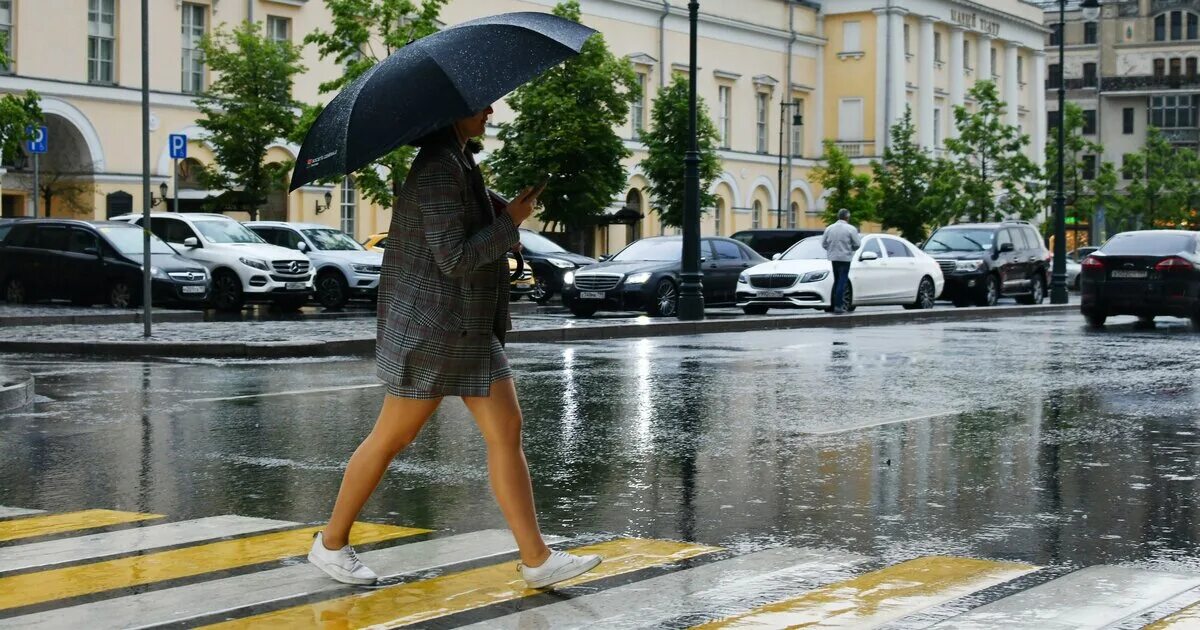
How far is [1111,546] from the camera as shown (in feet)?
23.7

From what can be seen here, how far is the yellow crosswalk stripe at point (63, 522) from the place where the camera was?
7.50 meters

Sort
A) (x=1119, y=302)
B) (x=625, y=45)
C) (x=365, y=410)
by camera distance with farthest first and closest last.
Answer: (x=625, y=45) → (x=1119, y=302) → (x=365, y=410)

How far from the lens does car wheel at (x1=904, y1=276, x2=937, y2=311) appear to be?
33.0 m

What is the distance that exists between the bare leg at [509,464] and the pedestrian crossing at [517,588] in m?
0.17

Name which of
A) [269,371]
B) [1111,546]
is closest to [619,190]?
[269,371]

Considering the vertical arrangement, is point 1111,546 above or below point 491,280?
below

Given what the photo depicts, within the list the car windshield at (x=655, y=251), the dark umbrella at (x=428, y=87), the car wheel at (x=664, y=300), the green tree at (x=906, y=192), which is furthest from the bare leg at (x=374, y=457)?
the green tree at (x=906, y=192)

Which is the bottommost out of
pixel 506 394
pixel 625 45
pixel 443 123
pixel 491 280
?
pixel 506 394

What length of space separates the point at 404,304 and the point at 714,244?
2619cm

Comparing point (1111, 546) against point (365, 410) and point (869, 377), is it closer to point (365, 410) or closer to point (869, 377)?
point (365, 410)

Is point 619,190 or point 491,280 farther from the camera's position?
point 619,190

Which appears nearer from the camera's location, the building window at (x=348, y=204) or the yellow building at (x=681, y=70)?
the yellow building at (x=681, y=70)

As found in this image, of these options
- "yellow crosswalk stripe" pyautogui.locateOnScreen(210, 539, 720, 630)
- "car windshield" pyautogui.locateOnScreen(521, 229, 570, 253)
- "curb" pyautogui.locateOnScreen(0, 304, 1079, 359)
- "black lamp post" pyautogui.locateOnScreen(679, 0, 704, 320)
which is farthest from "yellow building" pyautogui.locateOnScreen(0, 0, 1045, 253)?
"yellow crosswalk stripe" pyautogui.locateOnScreen(210, 539, 720, 630)

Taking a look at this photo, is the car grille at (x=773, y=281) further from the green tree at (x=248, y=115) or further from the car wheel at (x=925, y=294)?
the green tree at (x=248, y=115)
